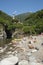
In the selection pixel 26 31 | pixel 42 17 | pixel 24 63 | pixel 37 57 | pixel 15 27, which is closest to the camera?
pixel 24 63

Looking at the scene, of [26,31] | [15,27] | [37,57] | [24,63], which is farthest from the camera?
[15,27]

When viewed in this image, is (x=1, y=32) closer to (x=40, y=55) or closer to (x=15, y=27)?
(x=15, y=27)

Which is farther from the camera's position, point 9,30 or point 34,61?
point 9,30

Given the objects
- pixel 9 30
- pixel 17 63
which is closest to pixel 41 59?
pixel 17 63

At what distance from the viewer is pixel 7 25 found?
254 feet

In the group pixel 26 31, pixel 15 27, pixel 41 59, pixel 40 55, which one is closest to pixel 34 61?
pixel 41 59

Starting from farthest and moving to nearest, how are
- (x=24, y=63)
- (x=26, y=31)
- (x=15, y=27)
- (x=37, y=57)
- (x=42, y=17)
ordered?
1. (x=42, y=17)
2. (x=15, y=27)
3. (x=26, y=31)
4. (x=37, y=57)
5. (x=24, y=63)

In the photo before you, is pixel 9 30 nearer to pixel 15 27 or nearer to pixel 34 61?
pixel 15 27

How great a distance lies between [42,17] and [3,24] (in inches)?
515

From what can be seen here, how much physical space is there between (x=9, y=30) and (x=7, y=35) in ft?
5.57

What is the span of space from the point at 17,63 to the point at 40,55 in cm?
268

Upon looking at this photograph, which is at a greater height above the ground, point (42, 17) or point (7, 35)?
point (42, 17)

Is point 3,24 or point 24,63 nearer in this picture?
point 24,63

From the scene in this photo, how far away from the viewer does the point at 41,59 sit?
1591 centimetres
